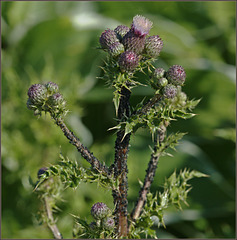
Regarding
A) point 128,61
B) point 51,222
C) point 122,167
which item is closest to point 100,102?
point 51,222

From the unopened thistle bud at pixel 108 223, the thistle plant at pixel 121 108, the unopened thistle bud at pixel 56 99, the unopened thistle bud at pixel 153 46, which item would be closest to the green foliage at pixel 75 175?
the thistle plant at pixel 121 108

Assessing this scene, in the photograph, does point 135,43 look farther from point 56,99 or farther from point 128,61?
point 56,99

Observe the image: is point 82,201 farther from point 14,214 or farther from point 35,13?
point 35,13

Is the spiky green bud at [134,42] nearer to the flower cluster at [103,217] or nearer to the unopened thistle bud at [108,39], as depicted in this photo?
the unopened thistle bud at [108,39]

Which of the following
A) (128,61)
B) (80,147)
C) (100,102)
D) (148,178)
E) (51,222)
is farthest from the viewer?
(100,102)

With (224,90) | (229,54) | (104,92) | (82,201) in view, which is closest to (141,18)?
(82,201)

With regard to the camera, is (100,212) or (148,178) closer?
(100,212)
